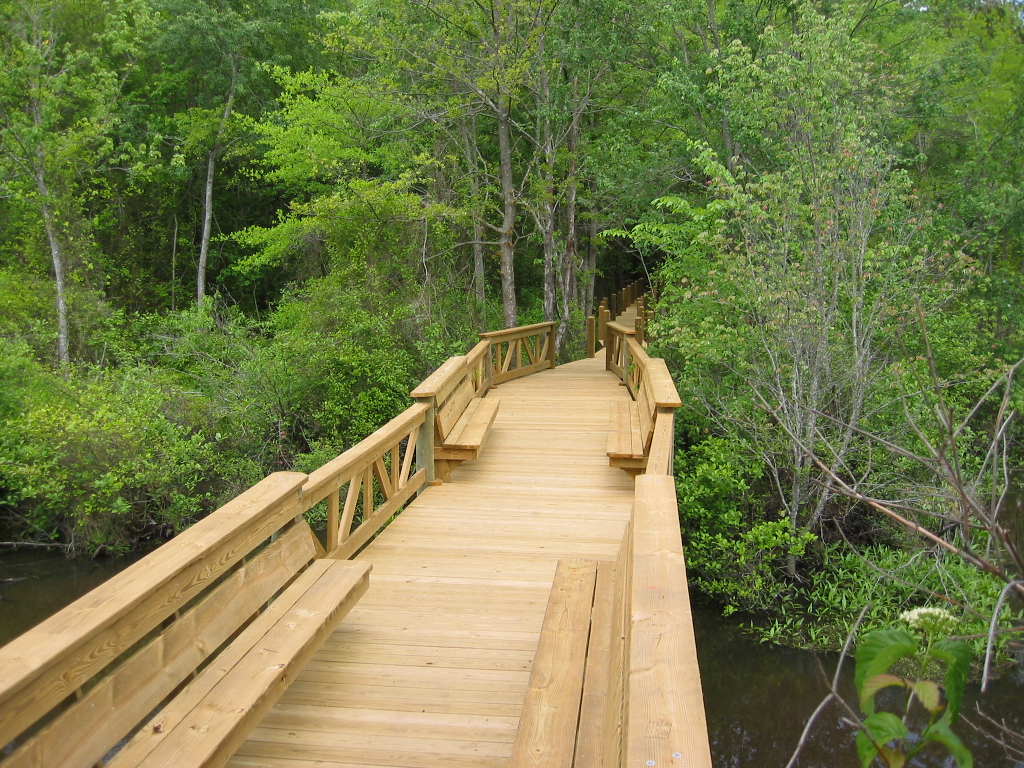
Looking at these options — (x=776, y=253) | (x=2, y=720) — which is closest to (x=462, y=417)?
(x=776, y=253)

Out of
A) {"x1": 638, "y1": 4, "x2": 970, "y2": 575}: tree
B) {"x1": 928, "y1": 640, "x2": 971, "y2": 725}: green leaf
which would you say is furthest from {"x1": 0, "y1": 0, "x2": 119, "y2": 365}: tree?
{"x1": 928, "y1": 640, "x2": 971, "y2": 725}: green leaf

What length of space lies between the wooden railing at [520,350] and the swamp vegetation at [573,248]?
4.01ft

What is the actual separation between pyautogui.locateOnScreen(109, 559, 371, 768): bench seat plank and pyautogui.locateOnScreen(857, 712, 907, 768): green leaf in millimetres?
2100

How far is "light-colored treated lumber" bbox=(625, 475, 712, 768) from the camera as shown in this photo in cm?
192

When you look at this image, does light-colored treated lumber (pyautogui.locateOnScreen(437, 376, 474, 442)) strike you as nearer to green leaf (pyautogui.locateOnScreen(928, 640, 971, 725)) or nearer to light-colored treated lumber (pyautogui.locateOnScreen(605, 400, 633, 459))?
light-colored treated lumber (pyautogui.locateOnScreen(605, 400, 633, 459))

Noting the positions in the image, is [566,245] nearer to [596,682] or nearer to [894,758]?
[596,682]

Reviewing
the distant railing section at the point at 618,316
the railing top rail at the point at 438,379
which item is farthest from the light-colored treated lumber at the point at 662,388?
the distant railing section at the point at 618,316

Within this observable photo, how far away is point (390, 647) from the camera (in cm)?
431

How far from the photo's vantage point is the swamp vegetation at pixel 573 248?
9.46m

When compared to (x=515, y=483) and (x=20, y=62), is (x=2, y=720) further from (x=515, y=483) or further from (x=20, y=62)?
(x=20, y=62)

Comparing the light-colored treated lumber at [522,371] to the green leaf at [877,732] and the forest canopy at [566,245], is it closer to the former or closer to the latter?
the forest canopy at [566,245]

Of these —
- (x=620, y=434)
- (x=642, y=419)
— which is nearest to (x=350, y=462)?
(x=620, y=434)

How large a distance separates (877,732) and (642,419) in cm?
725

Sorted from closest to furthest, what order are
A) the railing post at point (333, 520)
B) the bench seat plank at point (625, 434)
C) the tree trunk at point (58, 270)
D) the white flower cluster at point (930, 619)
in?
the white flower cluster at point (930, 619), the railing post at point (333, 520), the bench seat plank at point (625, 434), the tree trunk at point (58, 270)
